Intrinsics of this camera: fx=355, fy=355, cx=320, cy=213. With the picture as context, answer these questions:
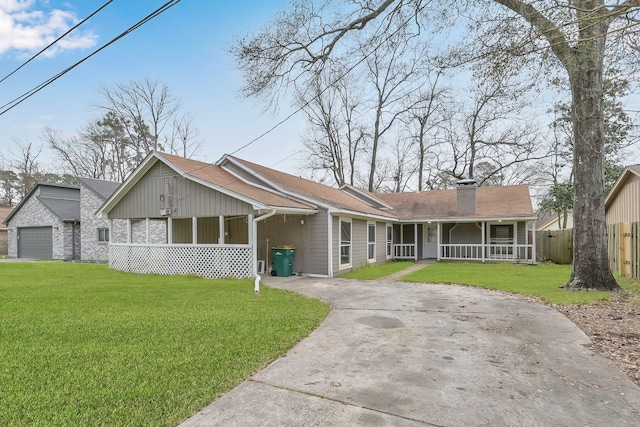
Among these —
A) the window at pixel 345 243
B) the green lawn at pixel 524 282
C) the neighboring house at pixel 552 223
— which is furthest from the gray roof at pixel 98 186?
the neighboring house at pixel 552 223

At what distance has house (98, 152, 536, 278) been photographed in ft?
36.2

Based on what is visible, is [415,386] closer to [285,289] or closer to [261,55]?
[285,289]

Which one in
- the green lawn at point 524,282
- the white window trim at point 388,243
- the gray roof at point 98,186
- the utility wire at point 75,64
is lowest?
Result: the green lawn at point 524,282

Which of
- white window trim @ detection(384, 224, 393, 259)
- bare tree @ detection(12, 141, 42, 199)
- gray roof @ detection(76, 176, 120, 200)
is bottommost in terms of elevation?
white window trim @ detection(384, 224, 393, 259)

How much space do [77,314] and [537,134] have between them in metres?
27.7

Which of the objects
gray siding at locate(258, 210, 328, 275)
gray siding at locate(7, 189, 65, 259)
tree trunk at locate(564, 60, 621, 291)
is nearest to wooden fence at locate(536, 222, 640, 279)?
tree trunk at locate(564, 60, 621, 291)

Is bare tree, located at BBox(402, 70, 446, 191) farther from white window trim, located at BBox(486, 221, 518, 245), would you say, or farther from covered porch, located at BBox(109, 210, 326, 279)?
covered porch, located at BBox(109, 210, 326, 279)

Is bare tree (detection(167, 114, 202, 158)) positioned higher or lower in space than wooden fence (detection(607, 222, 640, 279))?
higher

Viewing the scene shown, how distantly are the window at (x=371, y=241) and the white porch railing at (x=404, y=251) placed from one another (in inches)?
129

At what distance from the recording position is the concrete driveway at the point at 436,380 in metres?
2.73

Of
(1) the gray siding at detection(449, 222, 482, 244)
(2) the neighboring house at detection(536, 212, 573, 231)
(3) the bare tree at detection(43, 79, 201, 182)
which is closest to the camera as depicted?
(1) the gray siding at detection(449, 222, 482, 244)

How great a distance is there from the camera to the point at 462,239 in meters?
17.9

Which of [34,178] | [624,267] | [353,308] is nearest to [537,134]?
[624,267]

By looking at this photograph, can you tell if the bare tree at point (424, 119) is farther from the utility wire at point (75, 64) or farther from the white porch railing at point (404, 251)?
the utility wire at point (75, 64)
